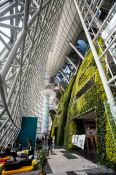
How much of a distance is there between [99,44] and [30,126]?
475 inches

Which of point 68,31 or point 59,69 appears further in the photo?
point 59,69

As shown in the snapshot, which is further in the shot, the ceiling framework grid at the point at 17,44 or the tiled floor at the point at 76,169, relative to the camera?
the tiled floor at the point at 76,169

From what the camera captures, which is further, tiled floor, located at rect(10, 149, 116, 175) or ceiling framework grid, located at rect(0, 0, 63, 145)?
tiled floor, located at rect(10, 149, 116, 175)

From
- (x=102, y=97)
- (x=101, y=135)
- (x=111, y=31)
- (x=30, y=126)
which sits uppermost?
(x=111, y=31)

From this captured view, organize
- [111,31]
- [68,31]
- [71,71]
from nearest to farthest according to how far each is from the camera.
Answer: [111,31], [68,31], [71,71]

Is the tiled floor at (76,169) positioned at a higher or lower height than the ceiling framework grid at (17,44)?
lower

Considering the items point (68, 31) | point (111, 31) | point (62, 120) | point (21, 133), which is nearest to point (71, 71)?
point (68, 31)

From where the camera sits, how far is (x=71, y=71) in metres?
33.9

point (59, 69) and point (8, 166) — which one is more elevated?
point (59, 69)

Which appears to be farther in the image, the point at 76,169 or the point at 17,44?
the point at 76,169

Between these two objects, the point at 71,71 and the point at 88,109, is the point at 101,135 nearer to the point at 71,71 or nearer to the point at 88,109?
the point at 88,109

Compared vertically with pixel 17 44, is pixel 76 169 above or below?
below

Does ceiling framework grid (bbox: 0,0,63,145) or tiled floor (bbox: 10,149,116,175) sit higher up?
ceiling framework grid (bbox: 0,0,63,145)

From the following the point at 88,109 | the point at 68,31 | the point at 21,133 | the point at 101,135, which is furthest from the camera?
the point at 68,31
